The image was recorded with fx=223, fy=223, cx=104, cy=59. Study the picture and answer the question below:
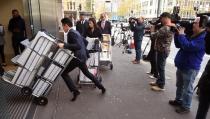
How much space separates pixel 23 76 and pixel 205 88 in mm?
3240

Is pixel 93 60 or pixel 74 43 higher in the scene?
pixel 74 43

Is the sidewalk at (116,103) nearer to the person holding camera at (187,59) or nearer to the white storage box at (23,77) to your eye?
the person holding camera at (187,59)

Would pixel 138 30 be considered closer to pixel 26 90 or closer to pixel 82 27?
pixel 82 27

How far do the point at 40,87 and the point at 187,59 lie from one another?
290 centimetres

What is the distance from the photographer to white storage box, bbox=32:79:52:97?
14.6ft

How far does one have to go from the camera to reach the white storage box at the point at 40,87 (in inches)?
176

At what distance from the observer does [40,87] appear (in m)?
4.49

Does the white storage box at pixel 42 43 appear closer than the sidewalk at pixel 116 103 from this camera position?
Yes

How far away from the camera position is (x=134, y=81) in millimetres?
6359

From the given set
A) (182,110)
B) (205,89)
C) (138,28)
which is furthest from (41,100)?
(138,28)

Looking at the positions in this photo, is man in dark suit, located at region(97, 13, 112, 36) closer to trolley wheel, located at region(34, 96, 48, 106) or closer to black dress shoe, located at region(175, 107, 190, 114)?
trolley wheel, located at region(34, 96, 48, 106)

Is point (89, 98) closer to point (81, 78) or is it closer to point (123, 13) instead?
point (81, 78)

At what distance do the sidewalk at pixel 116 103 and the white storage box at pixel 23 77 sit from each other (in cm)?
56

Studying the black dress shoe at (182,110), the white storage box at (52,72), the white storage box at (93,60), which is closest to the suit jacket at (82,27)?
the white storage box at (93,60)
